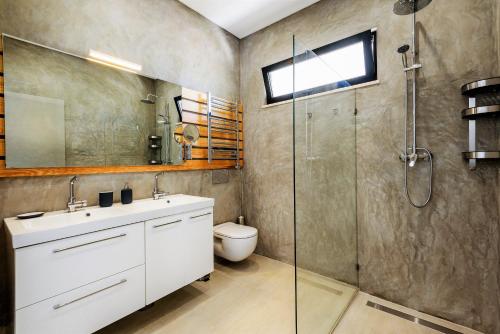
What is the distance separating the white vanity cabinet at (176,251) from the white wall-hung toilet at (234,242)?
32 cm

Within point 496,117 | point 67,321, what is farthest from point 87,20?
point 496,117

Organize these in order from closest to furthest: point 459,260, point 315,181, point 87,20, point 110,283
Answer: point 110,283
point 315,181
point 459,260
point 87,20

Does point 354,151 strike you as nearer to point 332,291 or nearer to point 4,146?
point 332,291

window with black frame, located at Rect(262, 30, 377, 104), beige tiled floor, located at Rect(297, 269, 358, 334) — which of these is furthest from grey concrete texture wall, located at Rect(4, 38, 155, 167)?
beige tiled floor, located at Rect(297, 269, 358, 334)

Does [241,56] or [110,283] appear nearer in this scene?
[110,283]

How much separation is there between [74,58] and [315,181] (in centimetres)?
200

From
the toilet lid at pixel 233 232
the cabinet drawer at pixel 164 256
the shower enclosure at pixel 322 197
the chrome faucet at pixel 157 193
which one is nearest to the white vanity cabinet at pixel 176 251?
the cabinet drawer at pixel 164 256

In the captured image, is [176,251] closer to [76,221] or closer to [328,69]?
[76,221]

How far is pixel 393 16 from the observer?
1.90 metres

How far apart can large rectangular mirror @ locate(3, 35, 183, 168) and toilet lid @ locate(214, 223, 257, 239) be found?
0.92 meters

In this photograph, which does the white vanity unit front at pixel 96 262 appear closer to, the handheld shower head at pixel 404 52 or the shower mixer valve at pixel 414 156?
the shower mixer valve at pixel 414 156

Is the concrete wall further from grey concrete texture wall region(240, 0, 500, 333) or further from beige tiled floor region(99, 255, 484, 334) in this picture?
grey concrete texture wall region(240, 0, 500, 333)

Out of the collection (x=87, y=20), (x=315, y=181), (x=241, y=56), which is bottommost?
(x=315, y=181)

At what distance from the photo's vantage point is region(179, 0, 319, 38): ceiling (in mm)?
2363
